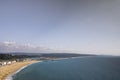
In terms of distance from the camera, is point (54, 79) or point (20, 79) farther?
point (54, 79)

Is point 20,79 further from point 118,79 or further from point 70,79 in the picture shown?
point 118,79

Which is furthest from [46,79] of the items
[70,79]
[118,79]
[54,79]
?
[118,79]

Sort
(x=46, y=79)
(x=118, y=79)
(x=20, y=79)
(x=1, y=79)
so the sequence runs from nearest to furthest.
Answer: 1. (x=1, y=79)
2. (x=20, y=79)
3. (x=46, y=79)
4. (x=118, y=79)

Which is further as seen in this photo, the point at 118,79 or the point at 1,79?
the point at 118,79

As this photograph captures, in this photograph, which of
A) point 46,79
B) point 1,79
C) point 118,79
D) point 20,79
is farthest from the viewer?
point 118,79

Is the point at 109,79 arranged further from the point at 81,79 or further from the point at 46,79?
the point at 46,79

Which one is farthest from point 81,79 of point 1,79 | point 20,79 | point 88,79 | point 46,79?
point 1,79

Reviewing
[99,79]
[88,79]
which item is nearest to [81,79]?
[88,79]
